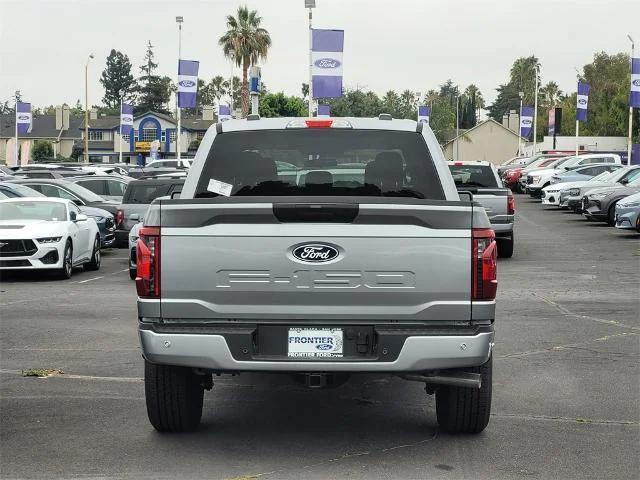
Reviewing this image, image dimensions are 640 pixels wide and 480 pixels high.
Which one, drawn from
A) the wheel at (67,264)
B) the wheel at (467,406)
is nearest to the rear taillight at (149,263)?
the wheel at (467,406)

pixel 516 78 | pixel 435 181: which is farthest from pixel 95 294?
pixel 516 78

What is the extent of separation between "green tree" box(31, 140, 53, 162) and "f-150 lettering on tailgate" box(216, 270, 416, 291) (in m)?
108

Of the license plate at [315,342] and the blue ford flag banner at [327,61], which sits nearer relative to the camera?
the license plate at [315,342]

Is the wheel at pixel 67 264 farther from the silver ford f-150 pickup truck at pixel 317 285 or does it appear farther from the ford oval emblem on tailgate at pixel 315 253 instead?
the ford oval emblem on tailgate at pixel 315 253

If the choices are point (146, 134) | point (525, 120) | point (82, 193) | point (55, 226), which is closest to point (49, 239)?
point (55, 226)

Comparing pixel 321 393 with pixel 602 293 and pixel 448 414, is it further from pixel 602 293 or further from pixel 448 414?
pixel 602 293

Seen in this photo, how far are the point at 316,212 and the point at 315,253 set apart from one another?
0.24m

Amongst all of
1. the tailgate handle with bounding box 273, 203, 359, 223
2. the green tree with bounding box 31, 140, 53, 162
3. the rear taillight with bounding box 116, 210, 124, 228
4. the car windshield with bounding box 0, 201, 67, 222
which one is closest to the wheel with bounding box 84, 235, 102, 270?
the car windshield with bounding box 0, 201, 67, 222

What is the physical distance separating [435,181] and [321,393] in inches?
80.6

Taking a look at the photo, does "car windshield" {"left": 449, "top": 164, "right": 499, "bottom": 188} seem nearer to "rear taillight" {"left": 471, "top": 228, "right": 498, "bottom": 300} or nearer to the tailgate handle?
"rear taillight" {"left": 471, "top": 228, "right": 498, "bottom": 300}

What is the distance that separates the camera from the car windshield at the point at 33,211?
19609mm

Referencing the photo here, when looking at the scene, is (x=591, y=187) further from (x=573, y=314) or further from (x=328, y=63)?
(x=573, y=314)

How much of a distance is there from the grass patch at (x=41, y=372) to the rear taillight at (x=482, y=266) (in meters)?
4.59

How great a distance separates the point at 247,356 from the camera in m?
6.43
